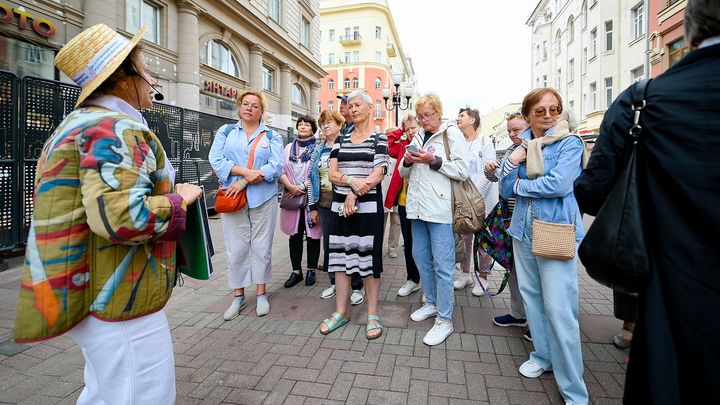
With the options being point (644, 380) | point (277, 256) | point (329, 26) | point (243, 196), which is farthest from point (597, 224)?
point (329, 26)

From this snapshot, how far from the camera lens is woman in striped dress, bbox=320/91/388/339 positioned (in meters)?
3.38

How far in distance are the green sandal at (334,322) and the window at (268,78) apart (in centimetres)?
2228

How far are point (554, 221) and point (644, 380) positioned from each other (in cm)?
131

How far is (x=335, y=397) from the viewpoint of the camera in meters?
→ 2.42

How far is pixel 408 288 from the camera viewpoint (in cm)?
443

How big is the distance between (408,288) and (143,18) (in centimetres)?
→ 1556

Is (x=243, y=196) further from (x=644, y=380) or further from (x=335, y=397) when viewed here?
(x=644, y=380)

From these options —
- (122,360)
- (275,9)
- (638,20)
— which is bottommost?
(122,360)

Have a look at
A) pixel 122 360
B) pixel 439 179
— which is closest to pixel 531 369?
pixel 439 179

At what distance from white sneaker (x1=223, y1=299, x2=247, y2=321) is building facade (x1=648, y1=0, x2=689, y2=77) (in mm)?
19730

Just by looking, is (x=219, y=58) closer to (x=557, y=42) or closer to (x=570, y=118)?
(x=570, y=118)

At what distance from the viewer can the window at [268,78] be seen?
23.6m

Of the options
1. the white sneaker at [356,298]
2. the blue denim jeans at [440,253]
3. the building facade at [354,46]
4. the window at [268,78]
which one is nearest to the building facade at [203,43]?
the window at [268,78]

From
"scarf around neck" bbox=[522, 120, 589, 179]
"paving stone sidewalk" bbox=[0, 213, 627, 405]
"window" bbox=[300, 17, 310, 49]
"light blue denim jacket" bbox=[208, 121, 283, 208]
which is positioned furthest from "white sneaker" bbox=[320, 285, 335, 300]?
"window" bbox=[300, 17, 310, 49]
